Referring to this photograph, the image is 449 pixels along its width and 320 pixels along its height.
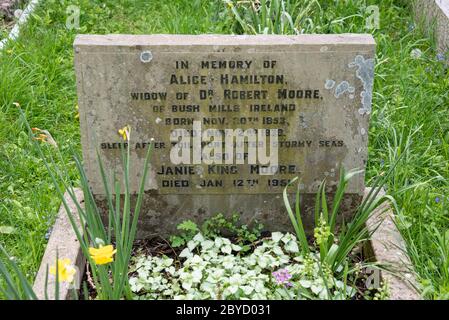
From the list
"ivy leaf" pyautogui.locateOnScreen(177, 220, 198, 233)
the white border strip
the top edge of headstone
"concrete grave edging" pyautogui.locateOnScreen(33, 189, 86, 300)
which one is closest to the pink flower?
"ivy leaf" pyautogui.locateOnScreen(177, 220, 198, 233)

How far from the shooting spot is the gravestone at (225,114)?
2.94 m

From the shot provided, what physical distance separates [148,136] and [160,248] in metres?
0.53

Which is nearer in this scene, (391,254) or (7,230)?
(391,254)

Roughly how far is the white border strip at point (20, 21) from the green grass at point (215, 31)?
69 millimetres

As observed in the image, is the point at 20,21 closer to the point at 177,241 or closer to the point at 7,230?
the point at 7,230

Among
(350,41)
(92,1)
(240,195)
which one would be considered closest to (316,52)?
(350,41)

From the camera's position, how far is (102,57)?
293 cm

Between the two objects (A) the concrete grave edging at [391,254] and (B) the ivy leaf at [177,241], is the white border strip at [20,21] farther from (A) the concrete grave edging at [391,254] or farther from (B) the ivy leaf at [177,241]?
(A) the concrete grave edging at [391,254]

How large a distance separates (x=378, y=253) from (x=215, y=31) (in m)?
2.47

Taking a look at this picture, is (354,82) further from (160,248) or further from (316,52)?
(160,248)

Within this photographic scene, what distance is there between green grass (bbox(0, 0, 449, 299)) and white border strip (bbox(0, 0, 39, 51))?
0.07 m

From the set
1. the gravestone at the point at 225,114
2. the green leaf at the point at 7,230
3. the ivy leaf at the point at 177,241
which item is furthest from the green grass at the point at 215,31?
the ivy leaf at the point at 177,241

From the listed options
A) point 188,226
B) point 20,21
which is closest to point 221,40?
point 188,226

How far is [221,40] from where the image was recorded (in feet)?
9.73
